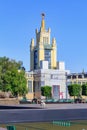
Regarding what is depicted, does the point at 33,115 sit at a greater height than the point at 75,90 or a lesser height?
lesser

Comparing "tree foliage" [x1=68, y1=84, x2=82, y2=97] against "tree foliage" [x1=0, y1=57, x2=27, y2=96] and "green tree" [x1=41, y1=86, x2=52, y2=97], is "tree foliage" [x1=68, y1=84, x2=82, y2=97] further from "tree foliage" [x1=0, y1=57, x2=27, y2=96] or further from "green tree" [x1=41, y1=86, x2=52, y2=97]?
"tree foliage" [x1=0, y1=57, x2=27, y2=96]

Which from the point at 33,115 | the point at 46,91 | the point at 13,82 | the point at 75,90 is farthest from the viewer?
the point at 46,91

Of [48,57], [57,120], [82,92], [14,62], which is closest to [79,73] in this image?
[48,57]

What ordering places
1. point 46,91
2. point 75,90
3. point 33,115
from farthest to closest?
point 46,91
point 75,90
point 33,115

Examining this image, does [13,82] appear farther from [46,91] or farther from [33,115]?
[33,115]

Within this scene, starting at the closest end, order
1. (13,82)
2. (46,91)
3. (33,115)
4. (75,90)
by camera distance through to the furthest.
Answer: (33,115) < (13,82) < (75,90) < (46,91)

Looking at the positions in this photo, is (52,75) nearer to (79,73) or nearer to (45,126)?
(79,73)

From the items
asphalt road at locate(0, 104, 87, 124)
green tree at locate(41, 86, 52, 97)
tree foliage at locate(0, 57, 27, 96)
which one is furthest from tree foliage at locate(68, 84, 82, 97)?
asphalt road at locate(0, 104, 87, 124)

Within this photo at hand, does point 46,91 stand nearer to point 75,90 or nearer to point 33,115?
point 75,90

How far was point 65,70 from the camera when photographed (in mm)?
115062

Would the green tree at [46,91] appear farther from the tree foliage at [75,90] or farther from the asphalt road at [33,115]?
the asphalt road at [33,115]

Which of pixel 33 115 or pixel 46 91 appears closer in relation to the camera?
pixel 33 115

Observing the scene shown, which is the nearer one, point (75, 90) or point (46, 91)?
point (75, 90)

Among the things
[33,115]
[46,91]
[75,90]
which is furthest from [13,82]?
Answer: [33,115]
